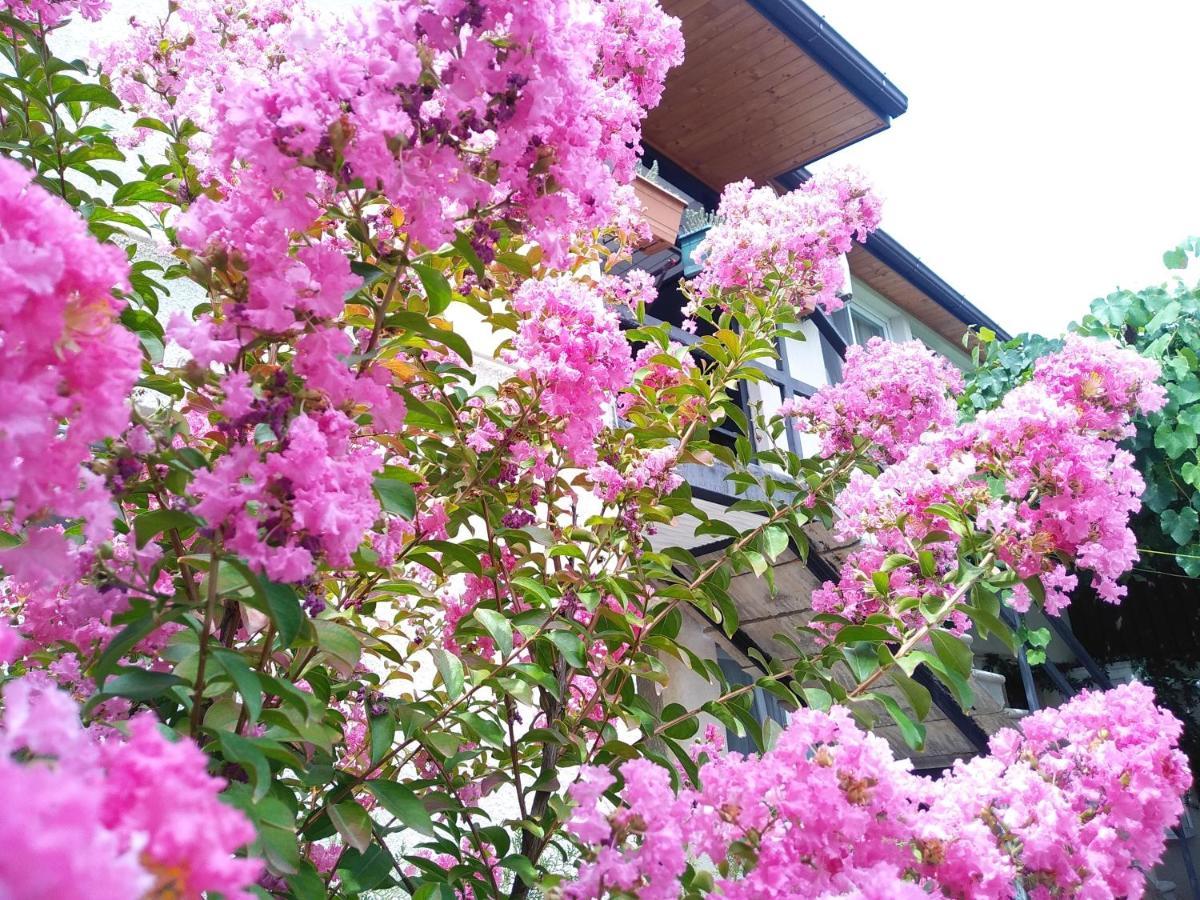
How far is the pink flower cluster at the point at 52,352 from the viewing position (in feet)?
Result: 1.58

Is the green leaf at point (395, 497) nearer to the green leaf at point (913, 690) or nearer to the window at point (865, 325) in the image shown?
the green leaf at point (913, 690)

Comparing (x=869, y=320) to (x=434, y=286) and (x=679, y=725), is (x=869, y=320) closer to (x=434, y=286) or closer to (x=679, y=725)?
(x=679, y=725)

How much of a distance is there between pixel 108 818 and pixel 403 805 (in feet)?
2.42

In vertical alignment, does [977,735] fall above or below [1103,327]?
below

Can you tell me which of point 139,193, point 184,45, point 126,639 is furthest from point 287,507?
point 184,45

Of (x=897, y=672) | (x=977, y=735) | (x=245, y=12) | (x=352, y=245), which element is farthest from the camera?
(x=977, y=735)

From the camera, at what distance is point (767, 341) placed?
1.97 meters

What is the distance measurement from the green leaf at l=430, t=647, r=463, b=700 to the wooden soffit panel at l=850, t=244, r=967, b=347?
570 cm

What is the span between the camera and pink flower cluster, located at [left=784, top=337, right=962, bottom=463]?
2.01 m

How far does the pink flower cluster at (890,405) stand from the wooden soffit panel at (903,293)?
4573 millimetres

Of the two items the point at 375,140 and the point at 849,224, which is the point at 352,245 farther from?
the point at 849,224

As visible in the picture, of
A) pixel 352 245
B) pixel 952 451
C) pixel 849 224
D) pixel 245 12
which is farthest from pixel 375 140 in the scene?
pixel 849 224

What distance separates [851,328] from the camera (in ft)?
22.3

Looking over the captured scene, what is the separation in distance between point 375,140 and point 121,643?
1.80 feet
